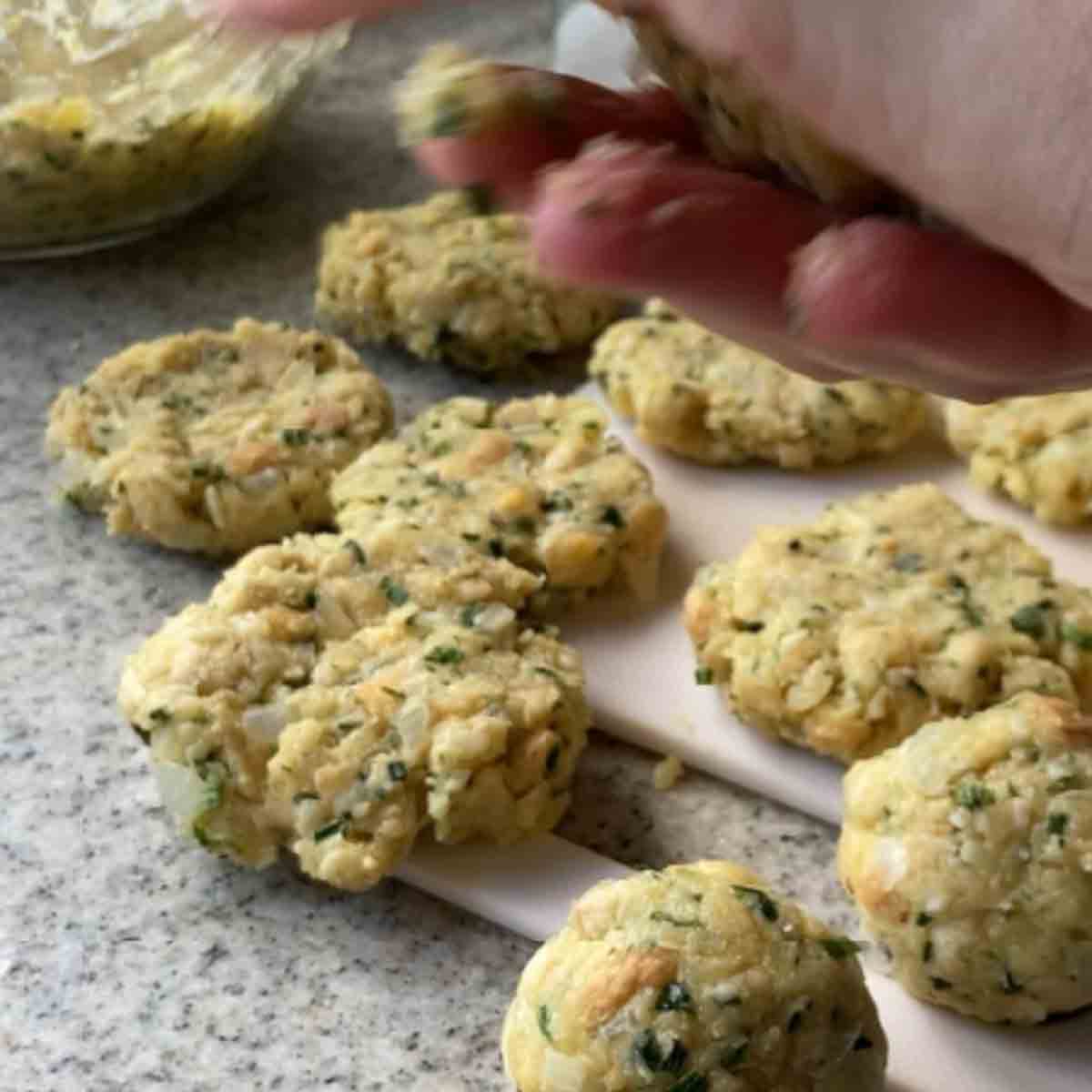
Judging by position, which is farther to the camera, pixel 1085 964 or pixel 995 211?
pixel 1085 964

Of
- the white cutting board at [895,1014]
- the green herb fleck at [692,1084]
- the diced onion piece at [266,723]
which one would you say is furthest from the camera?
the diced onion piece at [266,723]

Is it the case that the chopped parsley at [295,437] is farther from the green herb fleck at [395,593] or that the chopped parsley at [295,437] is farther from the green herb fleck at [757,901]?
the green herb fleck at [757,901]

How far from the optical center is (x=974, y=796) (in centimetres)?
83

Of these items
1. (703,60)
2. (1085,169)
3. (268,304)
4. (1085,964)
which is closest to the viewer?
(1085,169)

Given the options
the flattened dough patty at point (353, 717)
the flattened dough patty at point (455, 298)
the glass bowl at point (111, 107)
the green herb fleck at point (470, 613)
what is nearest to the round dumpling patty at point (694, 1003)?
the flattened dough patty at point (353, 717)

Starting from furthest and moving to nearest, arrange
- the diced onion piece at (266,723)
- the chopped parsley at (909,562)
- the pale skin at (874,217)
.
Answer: the chopped parsley at (909,562) < the diced onion piece at (266,723) < the pale skin at (874,217)

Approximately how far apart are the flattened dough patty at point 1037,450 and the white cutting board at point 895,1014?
410 millimetres

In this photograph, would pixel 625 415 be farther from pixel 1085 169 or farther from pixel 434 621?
pixel 1085 169

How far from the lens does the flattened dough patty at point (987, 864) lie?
0.81 meters

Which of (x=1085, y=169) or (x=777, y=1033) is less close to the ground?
(x=1085, y=169)

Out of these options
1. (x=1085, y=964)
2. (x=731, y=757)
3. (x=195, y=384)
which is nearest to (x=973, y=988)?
(x=1085, y=964)

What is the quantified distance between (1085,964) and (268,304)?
93 cm

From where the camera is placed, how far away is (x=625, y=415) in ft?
4.25

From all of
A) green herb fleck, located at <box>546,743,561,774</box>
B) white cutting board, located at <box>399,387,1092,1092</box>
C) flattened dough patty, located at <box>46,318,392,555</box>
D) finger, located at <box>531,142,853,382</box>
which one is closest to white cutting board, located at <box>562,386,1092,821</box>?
white cutting board, located at <box>399,387,1092,1092</box>
